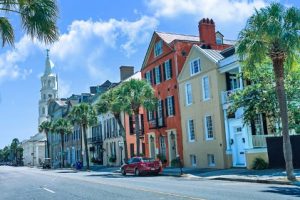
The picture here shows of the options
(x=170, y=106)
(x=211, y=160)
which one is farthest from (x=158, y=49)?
(x=211, y=160)

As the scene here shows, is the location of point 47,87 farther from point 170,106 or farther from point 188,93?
point 188,93

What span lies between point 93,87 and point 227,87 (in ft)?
152

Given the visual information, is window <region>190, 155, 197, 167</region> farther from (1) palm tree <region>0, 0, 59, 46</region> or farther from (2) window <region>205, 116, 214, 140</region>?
(1) palm tree <region>0, 0, 59, 46</region>

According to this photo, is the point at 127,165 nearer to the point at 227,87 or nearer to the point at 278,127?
the point at 227,87

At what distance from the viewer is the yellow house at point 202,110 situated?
104 ft

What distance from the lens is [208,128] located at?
109ft

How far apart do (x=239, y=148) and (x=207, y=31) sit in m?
12.3

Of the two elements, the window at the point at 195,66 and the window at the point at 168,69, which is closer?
the window at the point at 195,66

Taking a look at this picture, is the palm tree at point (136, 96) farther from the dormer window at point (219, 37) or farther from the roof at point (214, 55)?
the dormer window at point (219, 37)

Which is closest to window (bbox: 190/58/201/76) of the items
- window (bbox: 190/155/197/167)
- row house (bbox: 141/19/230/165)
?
row house (bbox: 141/19/230/165)

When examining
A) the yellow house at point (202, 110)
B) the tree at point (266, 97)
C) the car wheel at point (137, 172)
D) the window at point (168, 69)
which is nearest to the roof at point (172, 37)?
the window at point (168, 69)

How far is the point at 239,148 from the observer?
99.1 feet

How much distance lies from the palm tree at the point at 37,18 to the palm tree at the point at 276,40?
10.5 meters

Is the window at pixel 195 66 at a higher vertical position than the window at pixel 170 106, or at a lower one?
higher
